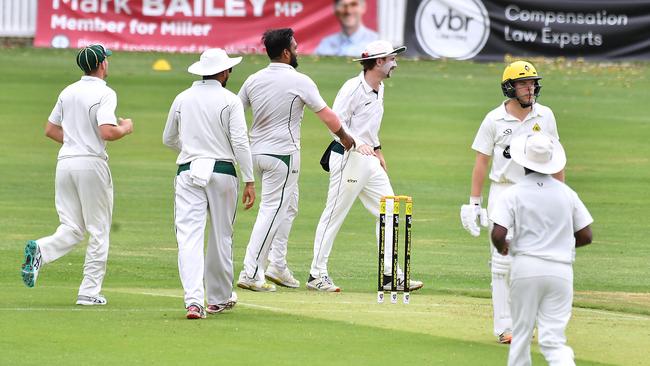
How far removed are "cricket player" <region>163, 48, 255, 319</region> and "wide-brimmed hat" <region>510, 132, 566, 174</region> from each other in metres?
3.36

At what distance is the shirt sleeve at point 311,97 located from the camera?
13.5 metres

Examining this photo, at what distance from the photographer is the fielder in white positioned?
9.30 meters

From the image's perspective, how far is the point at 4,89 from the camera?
33.2 metres

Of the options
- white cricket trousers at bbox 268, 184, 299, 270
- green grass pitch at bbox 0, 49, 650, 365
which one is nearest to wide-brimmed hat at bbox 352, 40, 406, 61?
white cricket trousers at bbox 268, 184, 299, 270

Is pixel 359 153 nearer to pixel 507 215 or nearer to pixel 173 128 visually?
pixel 173 128

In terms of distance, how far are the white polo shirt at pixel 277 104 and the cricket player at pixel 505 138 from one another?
2397 millimetres

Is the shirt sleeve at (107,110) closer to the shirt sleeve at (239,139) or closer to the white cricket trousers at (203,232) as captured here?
the white cricket trousers at (203,232)

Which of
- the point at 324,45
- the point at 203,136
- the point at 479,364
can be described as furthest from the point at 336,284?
the point at 324,45

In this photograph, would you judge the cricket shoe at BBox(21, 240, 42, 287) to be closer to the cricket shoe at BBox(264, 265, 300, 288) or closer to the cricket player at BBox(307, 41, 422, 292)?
the cricket shoe at BBox(264, 265, 300, 288)

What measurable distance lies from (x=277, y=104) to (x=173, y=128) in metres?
1.49

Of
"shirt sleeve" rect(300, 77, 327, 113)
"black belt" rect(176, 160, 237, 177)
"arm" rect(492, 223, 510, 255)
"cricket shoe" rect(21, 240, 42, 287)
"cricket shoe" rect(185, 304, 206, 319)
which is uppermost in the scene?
"shirt sleeve" rect(300, 77, 327, 113)

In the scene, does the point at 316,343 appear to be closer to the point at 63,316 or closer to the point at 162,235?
the point at 63,316

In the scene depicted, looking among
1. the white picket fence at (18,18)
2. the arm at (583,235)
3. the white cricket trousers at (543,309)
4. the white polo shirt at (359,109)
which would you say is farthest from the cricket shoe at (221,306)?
the white picket fence at (18,18)

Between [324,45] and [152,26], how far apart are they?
4252 mm
